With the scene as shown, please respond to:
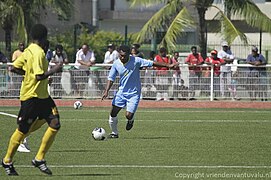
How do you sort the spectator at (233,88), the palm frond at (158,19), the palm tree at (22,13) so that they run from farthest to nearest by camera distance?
the palm tree at (22,13) < the palm frond at (158,19) < the spectator at (233,88)

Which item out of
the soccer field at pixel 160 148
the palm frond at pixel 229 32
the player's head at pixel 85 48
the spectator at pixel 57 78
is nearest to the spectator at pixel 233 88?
the palm frond at pixel 229 32

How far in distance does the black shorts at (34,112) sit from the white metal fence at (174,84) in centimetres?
1529

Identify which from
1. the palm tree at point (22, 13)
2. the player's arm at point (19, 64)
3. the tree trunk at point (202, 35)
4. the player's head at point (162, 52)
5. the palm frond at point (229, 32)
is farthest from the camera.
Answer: the palm tree at point (22, 13)

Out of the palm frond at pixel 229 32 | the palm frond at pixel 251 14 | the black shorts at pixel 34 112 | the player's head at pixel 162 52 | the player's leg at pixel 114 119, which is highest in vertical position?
the palm frond at pixel 251 14

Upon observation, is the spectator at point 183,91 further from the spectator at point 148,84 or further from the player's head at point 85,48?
the player's head at point 85,48

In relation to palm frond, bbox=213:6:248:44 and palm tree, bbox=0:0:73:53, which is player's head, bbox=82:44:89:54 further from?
palm frond, bbox=213:6:248:44

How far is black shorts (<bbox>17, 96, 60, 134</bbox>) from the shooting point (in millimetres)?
11781

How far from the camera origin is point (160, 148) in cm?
1514

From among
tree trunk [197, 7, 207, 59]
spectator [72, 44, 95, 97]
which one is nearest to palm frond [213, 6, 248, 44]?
tree trunk [197, 7, 207, 59]

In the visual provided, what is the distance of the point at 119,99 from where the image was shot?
17188mm

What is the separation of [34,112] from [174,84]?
616 inches

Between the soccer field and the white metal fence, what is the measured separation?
389 centimetres

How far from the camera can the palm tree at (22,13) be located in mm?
31688

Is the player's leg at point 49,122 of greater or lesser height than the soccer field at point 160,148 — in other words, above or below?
above
